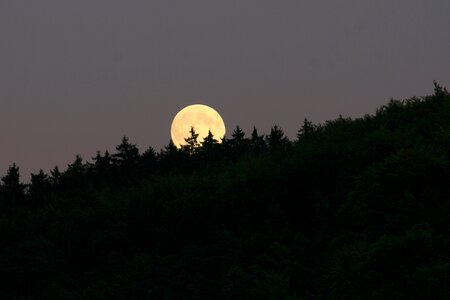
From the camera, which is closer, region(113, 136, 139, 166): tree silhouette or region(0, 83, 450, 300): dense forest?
region(0, 83, 450, 300): dense forest

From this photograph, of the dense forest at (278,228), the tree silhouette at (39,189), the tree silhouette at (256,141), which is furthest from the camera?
the tree silhouette at (256,141)

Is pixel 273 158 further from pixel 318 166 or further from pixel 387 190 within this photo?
pixel 387 190

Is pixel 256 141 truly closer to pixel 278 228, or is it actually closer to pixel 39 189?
pixel 39 189

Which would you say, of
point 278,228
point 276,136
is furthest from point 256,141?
point 278,228

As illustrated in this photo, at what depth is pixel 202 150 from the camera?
88375mm

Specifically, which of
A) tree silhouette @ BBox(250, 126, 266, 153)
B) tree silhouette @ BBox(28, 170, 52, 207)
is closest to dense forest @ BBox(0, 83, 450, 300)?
tree silhouette @ BBox(28, 170, 52, 207)

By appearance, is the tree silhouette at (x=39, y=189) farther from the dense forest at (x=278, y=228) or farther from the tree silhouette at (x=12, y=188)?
the dense forest at (x=278, y=228)

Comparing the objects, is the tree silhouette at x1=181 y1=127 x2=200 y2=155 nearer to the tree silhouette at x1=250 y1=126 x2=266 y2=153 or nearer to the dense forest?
the tree silhouette at x1=250 y1=126 x2=266 y2=153

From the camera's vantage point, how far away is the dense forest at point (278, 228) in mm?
39375

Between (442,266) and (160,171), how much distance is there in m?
52.0

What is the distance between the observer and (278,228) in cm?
5291

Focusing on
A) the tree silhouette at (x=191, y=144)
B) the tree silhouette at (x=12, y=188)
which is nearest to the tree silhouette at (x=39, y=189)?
the tree silhouette at (x=12, y=188)

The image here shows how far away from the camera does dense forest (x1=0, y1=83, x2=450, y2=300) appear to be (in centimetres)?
3938

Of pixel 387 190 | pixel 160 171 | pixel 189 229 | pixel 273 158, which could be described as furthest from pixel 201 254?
pixel 160 171
